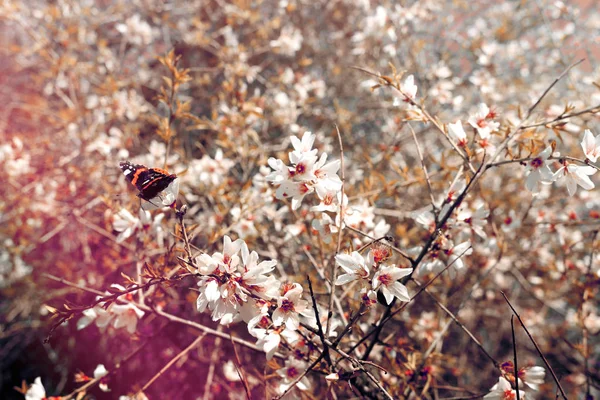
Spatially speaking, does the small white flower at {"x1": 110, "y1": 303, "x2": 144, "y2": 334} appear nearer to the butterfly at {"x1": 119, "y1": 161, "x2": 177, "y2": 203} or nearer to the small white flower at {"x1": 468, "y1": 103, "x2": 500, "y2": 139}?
the butterfly at {"x1": 119, "y1": 161, "x2": 177, "y2": 203}

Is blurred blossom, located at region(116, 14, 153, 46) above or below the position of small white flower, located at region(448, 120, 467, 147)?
below

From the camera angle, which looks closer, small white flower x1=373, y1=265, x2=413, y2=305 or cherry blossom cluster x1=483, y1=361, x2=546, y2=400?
small white flower x1=373, y1=265, x2=413, y2=305

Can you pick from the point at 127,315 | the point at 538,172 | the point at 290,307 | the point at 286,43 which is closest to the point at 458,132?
the point at 538,172

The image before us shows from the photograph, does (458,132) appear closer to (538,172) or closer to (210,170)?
(538,172)

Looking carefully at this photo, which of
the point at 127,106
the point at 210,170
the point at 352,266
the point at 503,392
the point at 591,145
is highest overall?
the point at 591,145

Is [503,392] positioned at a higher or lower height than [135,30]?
higher

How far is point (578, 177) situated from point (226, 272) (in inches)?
35.6

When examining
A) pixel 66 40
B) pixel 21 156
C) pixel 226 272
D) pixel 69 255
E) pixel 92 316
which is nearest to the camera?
pixel 226 272

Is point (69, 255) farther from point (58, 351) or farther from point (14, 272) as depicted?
point (58, 351)

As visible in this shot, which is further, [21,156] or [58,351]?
[58,351]

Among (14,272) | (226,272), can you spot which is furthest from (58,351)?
(226,272)

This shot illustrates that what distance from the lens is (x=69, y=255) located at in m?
2.83

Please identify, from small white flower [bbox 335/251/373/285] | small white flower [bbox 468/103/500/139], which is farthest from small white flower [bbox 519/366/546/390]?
small white flower [bbox 468/103/500/139]

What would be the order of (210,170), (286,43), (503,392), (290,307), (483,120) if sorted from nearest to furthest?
(290,307)
(503,392)
(483,120)
(210,170)
(286,43)
